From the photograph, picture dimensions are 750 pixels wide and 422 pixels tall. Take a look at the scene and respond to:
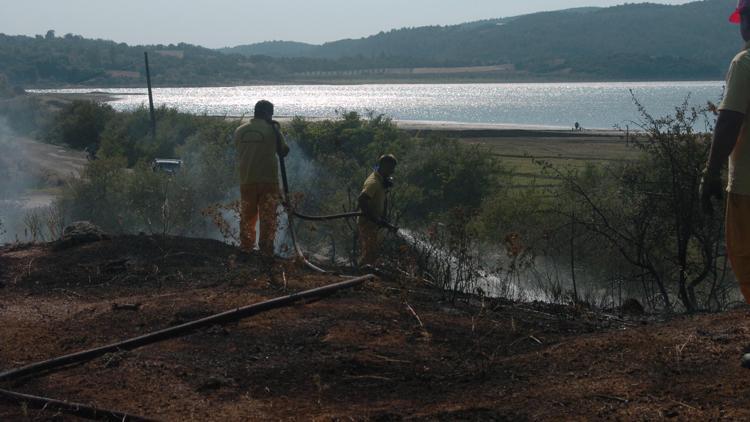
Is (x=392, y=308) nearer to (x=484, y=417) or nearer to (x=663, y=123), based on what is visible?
(x=484, y=417)

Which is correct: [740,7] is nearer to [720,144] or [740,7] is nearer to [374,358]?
[720,144]

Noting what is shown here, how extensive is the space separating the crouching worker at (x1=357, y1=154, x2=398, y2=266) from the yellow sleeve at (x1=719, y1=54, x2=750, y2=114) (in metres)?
5.29

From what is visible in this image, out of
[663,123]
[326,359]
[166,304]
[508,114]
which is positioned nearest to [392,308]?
[326,359]

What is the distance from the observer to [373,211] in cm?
996

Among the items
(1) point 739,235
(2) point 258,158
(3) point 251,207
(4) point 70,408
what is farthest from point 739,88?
(3) point 251,207

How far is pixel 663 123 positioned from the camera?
31.4ft

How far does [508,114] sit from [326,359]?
96.4m

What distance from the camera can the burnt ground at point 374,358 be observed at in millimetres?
4684

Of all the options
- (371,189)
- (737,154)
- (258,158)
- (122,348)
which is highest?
(737,154)

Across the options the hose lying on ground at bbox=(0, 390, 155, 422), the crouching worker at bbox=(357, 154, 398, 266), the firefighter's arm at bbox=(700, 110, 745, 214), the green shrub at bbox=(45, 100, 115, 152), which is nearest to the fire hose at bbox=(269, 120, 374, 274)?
the crouching worker at bbox=(357, 154, 398, 266)

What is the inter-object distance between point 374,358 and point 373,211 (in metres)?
4.42

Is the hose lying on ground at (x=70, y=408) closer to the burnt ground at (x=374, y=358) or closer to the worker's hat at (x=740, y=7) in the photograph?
the burnt ground at (x=374, y=358)

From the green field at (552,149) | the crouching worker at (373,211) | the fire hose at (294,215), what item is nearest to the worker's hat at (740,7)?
the fire hose at (294,215)

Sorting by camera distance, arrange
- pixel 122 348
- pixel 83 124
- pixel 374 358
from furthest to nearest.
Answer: pixel 83 124 < pixel 122 348 < pixel 374 358
